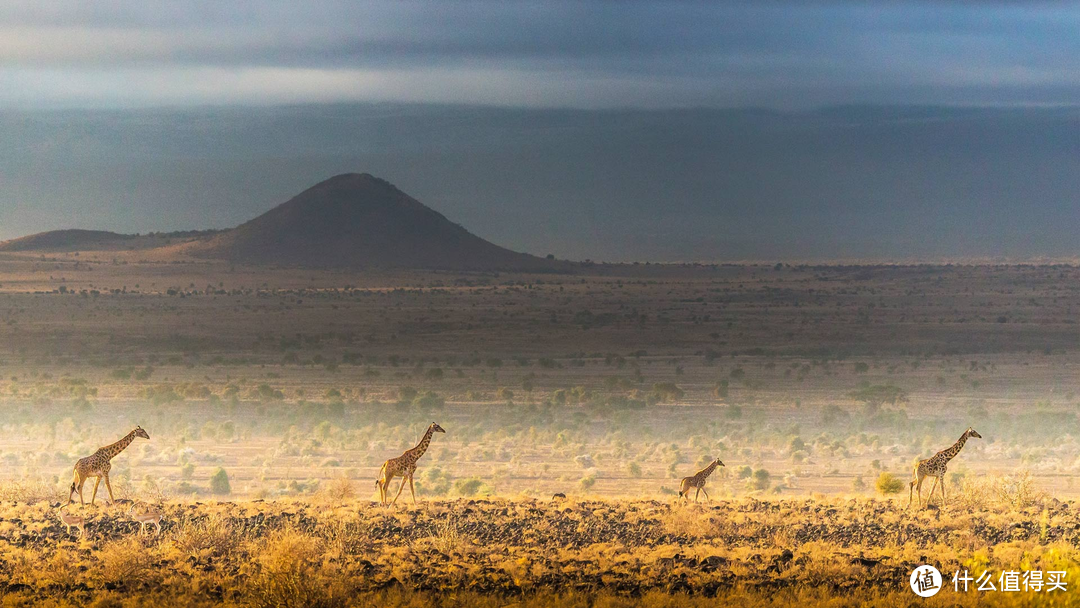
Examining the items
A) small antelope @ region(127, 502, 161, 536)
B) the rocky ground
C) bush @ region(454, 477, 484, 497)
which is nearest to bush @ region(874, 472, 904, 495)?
the rocky ground

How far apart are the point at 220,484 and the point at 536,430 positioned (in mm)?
17358

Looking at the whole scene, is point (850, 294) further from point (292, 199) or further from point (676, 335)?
point (292, 199)

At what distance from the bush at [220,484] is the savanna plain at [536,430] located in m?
0.16

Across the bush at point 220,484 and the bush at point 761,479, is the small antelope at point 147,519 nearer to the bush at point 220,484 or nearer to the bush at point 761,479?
the bush at point 220,484

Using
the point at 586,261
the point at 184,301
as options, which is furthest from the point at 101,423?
the point at 586,261

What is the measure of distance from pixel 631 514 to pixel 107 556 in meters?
9.22

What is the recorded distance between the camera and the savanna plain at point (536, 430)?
60.1 ft

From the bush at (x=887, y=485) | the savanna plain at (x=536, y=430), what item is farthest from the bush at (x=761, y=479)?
the bush at (x=887, y=485)

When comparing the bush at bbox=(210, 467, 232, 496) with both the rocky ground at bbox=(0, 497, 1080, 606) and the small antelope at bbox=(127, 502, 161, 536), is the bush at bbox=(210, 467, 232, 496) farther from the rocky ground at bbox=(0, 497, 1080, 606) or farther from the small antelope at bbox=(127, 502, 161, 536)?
the small antelope at bbox=(127, 502, 161, 536)

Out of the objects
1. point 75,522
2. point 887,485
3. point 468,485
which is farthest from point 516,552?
point 468,485

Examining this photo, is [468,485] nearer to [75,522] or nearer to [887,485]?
[887,485]

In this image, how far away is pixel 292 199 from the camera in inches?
6939

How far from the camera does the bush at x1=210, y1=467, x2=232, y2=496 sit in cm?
3622

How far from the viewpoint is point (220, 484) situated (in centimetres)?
3662
